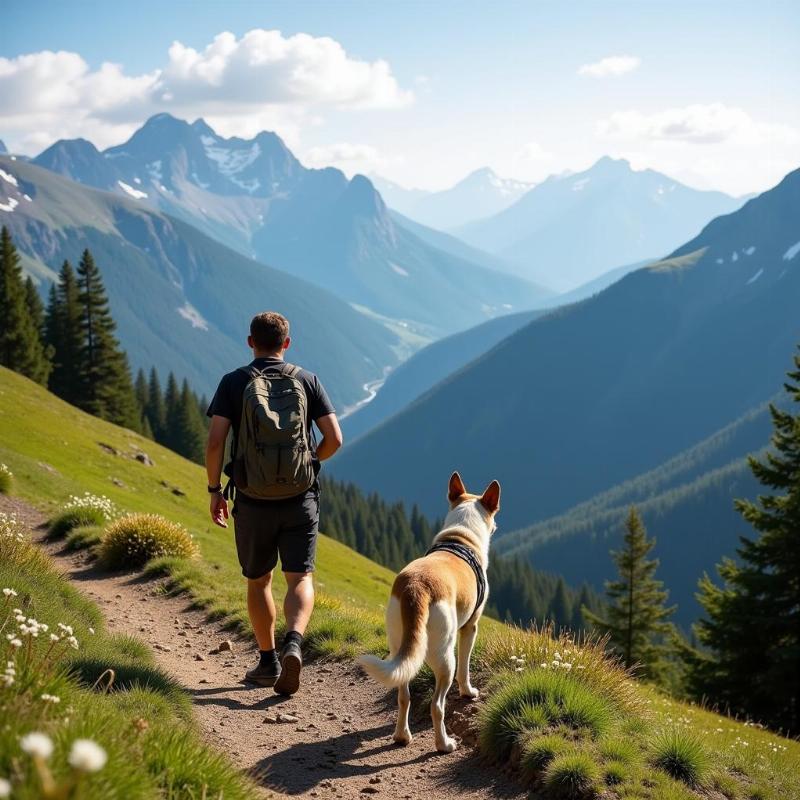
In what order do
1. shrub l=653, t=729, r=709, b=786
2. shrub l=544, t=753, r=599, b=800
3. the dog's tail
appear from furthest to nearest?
shrub l=653, t=729, r=709, b=786 < shrub l=544, t=753, r=599, b=800 < the dog's tail

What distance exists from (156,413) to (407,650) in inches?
3406

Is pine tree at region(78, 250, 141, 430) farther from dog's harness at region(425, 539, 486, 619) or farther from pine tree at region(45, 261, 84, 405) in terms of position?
dog's harness at region(425, 539, 486, 619)

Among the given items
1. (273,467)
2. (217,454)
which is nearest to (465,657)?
(273,467)

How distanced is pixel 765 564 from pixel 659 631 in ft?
52.0

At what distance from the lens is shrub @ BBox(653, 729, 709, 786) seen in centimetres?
700

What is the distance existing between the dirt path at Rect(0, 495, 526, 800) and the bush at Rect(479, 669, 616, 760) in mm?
327

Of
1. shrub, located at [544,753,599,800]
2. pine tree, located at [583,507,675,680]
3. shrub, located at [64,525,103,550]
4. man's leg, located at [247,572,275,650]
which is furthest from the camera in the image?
→ pine tree, located at [583,507,675,680]

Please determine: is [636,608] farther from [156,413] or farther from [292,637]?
[156,413]

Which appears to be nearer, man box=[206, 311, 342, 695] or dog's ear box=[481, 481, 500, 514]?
man box=[206, 311, 342, 695]

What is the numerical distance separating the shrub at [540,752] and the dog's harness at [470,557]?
1.41 m

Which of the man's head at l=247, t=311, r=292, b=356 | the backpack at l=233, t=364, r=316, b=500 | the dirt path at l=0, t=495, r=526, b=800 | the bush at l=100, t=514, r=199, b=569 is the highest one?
the man's head at l=247, t=311, r=292, b=356

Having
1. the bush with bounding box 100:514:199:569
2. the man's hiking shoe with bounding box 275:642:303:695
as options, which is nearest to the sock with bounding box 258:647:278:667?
the man's hiking shoe with bounding box 275:642:303:695

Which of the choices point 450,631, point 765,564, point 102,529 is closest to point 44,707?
point 450,631

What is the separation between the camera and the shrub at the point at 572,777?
21.2 ft
